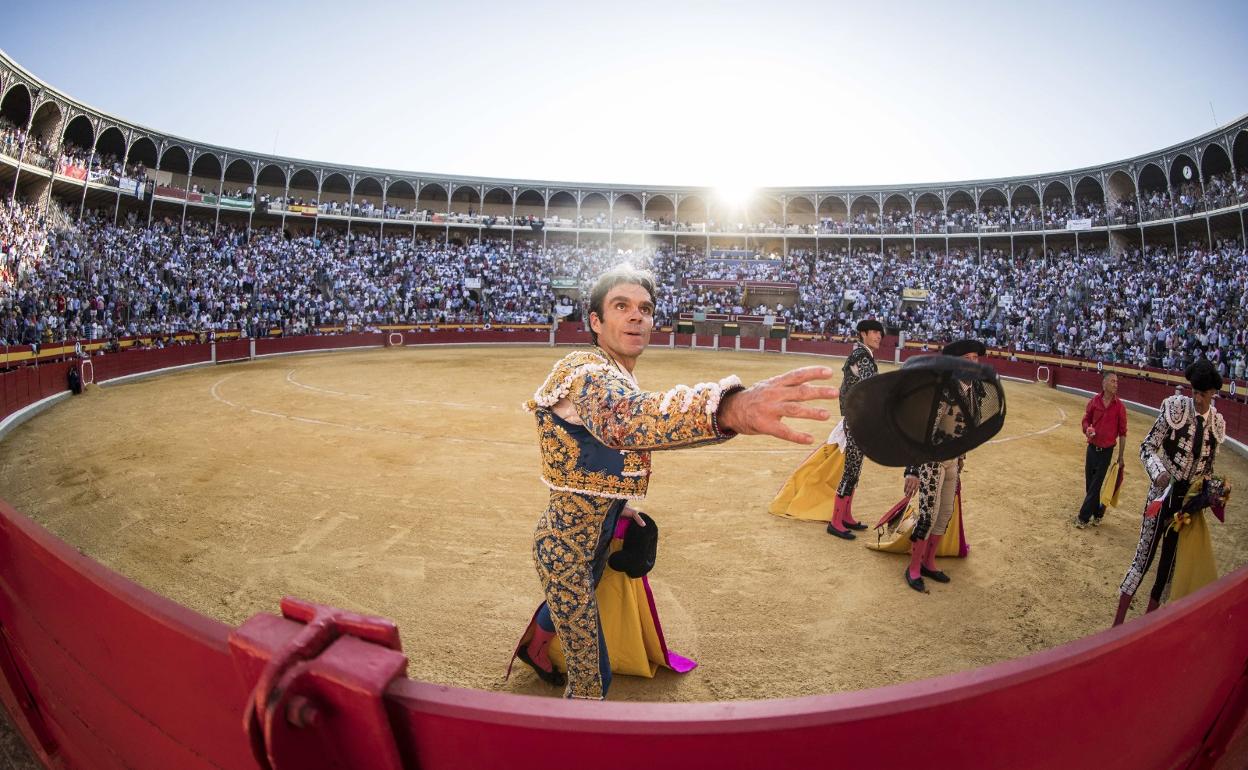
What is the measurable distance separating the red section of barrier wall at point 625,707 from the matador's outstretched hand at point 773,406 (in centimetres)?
56

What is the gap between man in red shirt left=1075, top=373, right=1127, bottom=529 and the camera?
5797 millimetres

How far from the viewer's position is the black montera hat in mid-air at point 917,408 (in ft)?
4.26

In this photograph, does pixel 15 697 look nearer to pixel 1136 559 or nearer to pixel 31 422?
pixel 1136 559

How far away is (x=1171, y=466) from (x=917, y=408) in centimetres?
348

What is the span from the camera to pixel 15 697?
194cm

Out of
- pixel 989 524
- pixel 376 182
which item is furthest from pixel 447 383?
pixel 376 182

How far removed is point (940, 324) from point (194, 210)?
40480mm

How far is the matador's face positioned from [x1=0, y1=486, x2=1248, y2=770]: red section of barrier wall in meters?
1.37

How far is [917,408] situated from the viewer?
4.36 ft

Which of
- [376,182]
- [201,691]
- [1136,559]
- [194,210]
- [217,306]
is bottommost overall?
[1136,559]

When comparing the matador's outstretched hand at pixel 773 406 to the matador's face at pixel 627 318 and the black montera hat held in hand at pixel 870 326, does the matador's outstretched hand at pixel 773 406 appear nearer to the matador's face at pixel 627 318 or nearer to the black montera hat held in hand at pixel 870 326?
the matador's face at pixel 627 318

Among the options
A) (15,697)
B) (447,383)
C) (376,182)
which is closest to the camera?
(15,697)

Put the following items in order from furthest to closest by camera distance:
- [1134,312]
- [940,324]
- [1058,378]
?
[940,324] < [1134,312] < [1058,378]

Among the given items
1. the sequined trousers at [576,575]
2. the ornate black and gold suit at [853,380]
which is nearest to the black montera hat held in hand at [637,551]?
the sequined trousers at [576,575]
